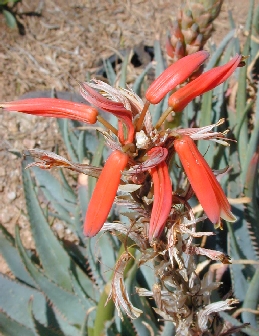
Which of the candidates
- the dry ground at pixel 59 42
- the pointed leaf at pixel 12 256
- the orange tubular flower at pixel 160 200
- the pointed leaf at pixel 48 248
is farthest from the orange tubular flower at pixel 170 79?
the dry ground at pixel 59 42

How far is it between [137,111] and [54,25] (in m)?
2.95

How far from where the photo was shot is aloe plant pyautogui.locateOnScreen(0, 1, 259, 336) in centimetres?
70

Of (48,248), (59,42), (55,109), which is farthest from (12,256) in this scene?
(59,42)

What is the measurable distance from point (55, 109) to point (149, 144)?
0.52ft

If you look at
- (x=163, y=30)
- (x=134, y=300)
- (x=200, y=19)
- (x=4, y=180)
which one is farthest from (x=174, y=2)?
(x=134, y=300)

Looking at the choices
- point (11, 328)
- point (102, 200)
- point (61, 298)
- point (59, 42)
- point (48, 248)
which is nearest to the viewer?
point (102, 200)

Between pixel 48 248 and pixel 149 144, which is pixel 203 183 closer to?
pixel 149 144

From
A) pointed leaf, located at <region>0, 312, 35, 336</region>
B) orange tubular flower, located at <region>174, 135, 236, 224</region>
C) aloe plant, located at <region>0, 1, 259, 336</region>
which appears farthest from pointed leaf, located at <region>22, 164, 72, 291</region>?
orange tubular flower, located at <region>174, 135, 236, 224</region>

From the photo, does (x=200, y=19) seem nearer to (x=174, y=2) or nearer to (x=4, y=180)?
(x=4, y=180)

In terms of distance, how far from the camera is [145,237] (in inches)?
32.8

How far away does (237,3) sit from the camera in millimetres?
3658

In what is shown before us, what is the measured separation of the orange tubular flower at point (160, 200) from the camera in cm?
65

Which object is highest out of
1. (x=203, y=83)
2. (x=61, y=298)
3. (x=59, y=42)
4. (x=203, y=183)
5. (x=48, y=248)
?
(x=59, y=42)

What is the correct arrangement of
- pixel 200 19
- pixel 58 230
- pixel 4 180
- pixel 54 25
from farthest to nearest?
pixel 54 25 < pixel 4 180 < pixel 58 230 < pixel 200 19
